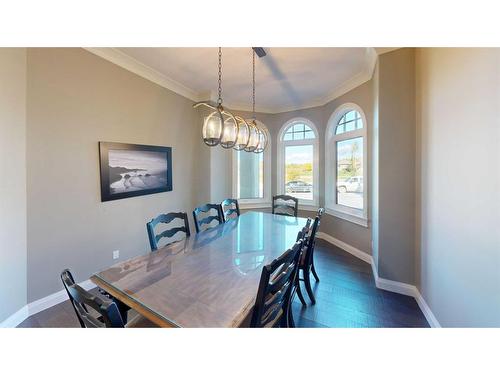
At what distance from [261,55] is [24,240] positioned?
118 inches

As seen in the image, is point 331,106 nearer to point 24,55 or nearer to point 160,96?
A: point 160,96

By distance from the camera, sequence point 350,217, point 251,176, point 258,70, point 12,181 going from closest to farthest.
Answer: point 12,181, point 258,70, point 350,217, point 251,176

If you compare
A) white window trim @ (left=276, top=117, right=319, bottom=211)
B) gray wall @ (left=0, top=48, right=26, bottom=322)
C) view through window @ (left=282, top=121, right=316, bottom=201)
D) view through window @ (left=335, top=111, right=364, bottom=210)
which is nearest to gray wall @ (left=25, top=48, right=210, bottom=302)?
gray wall @ (left=0, top=48, right=26, bottom=322)

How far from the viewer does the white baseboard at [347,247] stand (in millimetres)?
3099

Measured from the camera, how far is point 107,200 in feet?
8.03

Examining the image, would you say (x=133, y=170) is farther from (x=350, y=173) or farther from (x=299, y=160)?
(x=350, y=173)

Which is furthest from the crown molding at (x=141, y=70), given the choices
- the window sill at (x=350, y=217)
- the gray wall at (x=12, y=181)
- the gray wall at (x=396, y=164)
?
the window sill at (x=350, y=217)

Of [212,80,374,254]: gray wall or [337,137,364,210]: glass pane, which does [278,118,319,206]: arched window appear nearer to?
[212,80,374,254]: gray wall

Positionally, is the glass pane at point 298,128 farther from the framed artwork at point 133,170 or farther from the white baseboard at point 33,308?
the white baseboard at point 33,308

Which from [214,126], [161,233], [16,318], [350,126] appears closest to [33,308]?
[16,318]

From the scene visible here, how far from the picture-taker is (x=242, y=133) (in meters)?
2.18

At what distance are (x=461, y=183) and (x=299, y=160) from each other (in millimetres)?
3132

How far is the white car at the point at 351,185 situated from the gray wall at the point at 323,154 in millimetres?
313

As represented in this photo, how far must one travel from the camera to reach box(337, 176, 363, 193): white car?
3400 millimetres
